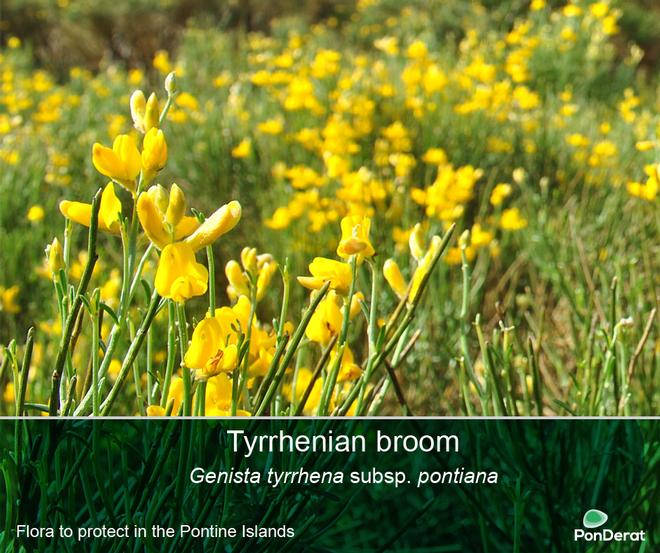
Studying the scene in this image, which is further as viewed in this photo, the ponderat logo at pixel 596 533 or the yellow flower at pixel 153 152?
the ponderat logo at pixel 596 533

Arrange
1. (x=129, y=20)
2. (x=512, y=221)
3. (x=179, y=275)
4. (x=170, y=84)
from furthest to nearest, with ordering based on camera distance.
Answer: (x=129, y=20)
(x=512, y=221)
(x=170, y=84)
(x=179, y=275)

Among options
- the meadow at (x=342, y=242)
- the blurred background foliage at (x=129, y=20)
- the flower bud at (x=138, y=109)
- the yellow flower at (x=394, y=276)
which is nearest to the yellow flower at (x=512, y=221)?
the meadow at (x=342, y=242)

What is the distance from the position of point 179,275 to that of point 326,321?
12cm

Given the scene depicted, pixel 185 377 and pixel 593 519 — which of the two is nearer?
pixel 185 377

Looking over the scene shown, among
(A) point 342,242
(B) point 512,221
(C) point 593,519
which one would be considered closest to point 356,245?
(A) point 342,242

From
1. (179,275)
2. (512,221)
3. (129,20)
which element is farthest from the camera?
(129,20)

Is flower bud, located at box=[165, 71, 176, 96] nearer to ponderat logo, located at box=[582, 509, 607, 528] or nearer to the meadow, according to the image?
the meadow

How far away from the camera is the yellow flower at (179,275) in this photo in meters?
0.45

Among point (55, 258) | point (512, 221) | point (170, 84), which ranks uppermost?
point (512, 221)

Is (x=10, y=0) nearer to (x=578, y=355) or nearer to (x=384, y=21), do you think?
(x=384, y=21)

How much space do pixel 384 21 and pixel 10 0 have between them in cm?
189

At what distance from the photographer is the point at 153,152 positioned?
1.57ft

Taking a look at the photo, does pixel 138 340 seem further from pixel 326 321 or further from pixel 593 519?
pixel 593 519

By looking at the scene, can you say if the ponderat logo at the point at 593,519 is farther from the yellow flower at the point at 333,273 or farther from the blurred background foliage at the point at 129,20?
the blurred background foliage at the point at 129,20
